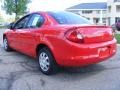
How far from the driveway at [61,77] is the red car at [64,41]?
13.6 inches

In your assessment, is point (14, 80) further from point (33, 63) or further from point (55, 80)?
point (33, 63)

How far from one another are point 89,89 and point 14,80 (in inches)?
64.7

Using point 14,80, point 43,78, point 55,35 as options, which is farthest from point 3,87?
point 55,35

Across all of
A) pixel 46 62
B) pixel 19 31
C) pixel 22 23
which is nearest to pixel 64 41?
pixel 46 62

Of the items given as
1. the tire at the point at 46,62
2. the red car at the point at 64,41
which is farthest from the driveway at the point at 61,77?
the red car at the point at 64,41

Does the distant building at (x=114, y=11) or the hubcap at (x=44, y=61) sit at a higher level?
the hubcap at (x=44, y=61)

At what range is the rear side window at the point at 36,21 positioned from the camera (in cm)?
675

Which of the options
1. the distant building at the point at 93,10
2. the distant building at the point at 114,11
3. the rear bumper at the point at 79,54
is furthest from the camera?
the distant building at the point at 93,10

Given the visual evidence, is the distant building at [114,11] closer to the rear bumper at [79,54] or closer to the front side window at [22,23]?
the front side window at [22,23]

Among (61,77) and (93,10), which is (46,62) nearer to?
(61,77)

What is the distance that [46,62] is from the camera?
20.8ft

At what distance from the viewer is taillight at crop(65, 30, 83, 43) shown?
5676 millimetres

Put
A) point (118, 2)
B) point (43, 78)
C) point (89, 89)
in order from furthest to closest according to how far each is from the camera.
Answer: point (118, 2)
point (43, 78)
point (89, 89)

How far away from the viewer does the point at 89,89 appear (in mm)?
5340
